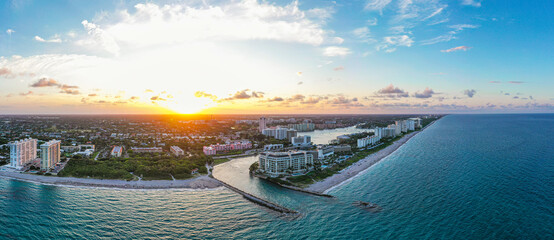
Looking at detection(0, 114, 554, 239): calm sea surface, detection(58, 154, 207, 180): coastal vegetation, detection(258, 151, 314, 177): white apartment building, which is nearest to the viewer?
detection(0, 114, 554, 239): calm sea surface

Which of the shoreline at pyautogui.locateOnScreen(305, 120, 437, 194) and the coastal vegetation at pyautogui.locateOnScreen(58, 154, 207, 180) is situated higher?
the coastal vegetation at pyautogui.locateOnScreen(58, 154, 207, 180)

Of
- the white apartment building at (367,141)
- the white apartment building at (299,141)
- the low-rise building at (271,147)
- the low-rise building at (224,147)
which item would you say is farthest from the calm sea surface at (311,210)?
the white apartment building at (299,141)

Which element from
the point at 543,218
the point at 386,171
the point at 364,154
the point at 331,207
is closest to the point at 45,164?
the point at 331,207

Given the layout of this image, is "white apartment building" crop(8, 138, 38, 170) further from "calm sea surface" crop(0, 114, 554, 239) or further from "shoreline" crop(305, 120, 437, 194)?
"shoreline" crop(305, 120, 437, 194)

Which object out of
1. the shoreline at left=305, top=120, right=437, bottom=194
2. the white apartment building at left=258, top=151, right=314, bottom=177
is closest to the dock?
the shoreline at left=305, top=120, right=437, bottom=194

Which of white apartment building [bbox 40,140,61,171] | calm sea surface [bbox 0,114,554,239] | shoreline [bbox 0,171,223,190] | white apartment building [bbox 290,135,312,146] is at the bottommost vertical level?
calm sea surface [bbox 0,114,554,239]

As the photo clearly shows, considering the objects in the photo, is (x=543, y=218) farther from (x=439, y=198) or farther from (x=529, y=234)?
(x=439, y=198)

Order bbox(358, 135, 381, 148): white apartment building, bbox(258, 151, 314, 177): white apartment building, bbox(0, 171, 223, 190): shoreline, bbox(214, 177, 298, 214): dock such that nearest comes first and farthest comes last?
bbox(214, 177, 298, 214): dock < bbox(0, 171, 223, 190): shoreline < bbox(258, 151, 314, 177): white apartment building < bbox(358, 135, 381, 148): white apartment building
